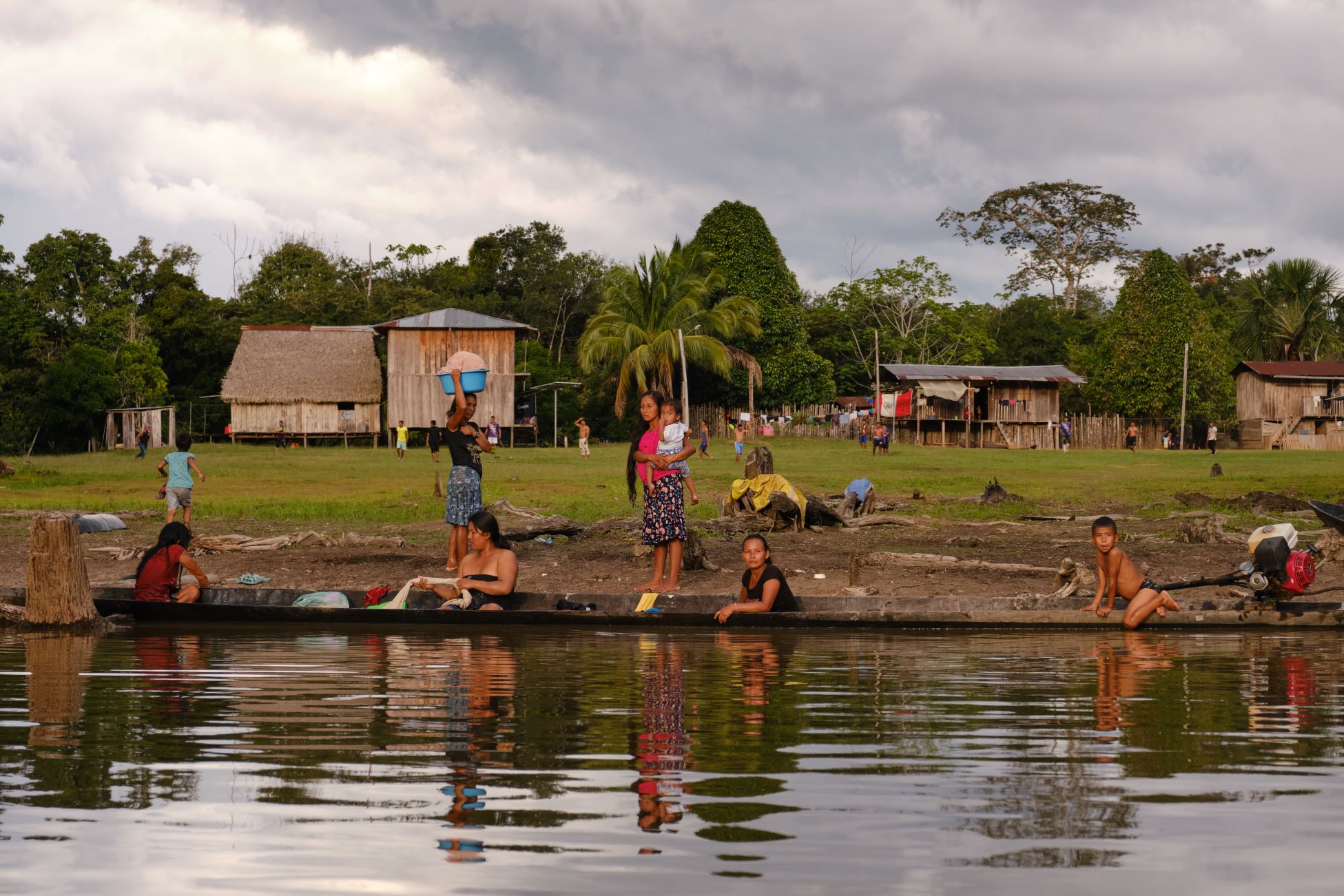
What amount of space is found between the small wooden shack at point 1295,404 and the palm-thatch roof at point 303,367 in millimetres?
34066

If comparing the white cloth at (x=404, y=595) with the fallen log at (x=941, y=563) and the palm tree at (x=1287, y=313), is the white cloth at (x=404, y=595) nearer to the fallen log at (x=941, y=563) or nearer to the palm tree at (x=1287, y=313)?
the fallen log at (x=941, y=563)

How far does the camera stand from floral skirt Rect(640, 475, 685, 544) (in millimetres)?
11102

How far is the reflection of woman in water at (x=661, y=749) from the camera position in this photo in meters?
4.19

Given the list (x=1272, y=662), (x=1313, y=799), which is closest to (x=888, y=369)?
(x=1272, y=662)

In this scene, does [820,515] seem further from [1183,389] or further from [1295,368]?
[1295,368]

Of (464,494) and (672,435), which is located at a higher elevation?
(672,435)

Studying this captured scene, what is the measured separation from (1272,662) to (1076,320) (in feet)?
178

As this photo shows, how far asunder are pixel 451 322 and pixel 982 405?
20832 millimetres

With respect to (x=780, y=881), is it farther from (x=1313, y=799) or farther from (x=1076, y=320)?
(x=1076, y=320)

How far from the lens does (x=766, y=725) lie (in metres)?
5.89

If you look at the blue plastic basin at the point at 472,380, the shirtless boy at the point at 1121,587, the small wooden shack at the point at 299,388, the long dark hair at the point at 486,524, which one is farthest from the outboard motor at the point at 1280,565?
the small wooden shack at the point at 299,388

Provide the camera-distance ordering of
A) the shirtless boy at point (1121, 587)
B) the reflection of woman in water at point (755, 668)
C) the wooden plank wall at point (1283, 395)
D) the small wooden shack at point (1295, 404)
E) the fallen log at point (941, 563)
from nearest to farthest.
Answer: the reflection of woman in water at point (755, 668) < the shirtless boy at point (1121, 587) < the fallen log at point (941, 563) < the small wooden shack at point (1295, 404) < the wooden plank wall at point (1283, 395)

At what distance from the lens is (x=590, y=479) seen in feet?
90.1

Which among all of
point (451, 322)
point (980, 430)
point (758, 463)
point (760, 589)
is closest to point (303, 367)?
point (451, 322)
